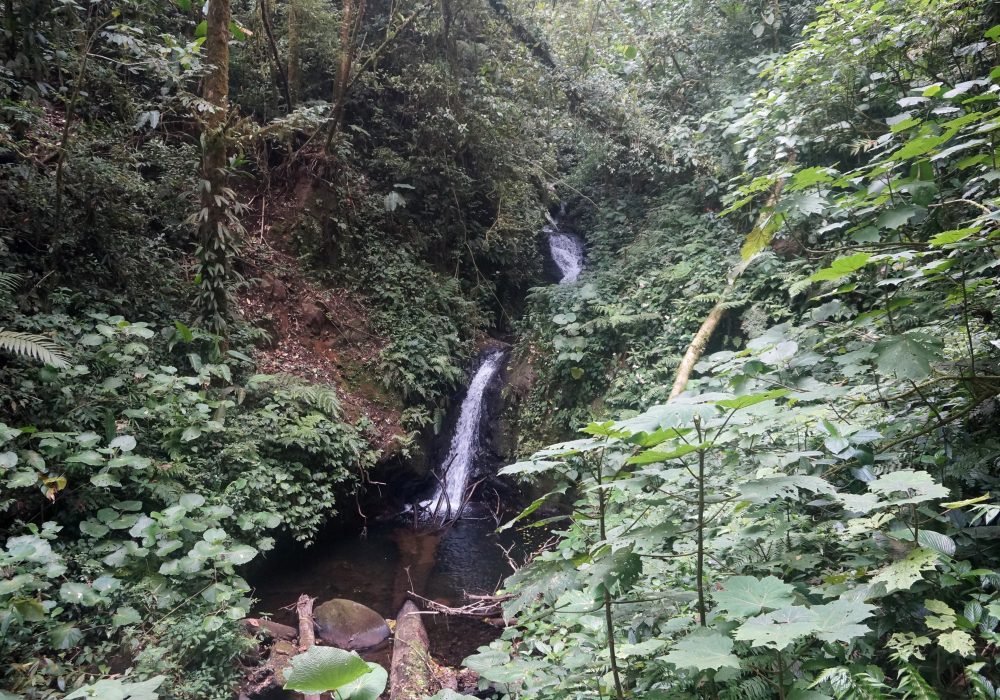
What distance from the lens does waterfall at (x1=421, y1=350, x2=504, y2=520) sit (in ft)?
27.8

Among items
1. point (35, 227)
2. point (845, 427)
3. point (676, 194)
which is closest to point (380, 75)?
point (676, 194)

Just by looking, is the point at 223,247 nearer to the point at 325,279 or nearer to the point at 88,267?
the point at 88,267

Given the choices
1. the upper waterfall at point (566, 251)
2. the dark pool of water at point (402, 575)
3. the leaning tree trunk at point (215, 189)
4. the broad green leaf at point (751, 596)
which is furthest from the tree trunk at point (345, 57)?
the broad green leaf at point (751, 596)

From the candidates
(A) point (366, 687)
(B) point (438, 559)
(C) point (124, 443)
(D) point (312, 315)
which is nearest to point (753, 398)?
(A) point (366, 687)

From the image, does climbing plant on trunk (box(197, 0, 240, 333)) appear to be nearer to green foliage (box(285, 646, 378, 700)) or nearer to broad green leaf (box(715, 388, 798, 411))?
green foliage (box(285, 646, 378, 700))

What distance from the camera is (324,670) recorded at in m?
1.31

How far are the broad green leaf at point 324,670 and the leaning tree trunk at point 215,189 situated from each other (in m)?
5.48

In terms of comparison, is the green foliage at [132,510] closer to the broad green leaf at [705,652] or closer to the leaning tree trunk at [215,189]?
the leaning tree trunk at [215,189]

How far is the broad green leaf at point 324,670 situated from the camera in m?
1.29

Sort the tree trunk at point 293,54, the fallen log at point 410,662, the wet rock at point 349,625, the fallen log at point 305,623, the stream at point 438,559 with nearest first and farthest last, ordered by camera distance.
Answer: the fallen log at point 410,662, the fallen log at point 305,623, the wet rock at point 349,625, the stream at point 438,559, the tree trunk at point 293,54

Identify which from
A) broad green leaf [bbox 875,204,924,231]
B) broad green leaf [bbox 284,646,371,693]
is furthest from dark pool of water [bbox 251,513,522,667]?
broad green leaf [bbox 875,204,924,231]

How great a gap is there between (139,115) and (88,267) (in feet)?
9.25

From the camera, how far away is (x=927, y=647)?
75.7 inches

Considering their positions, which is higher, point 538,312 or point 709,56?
point 709,56
